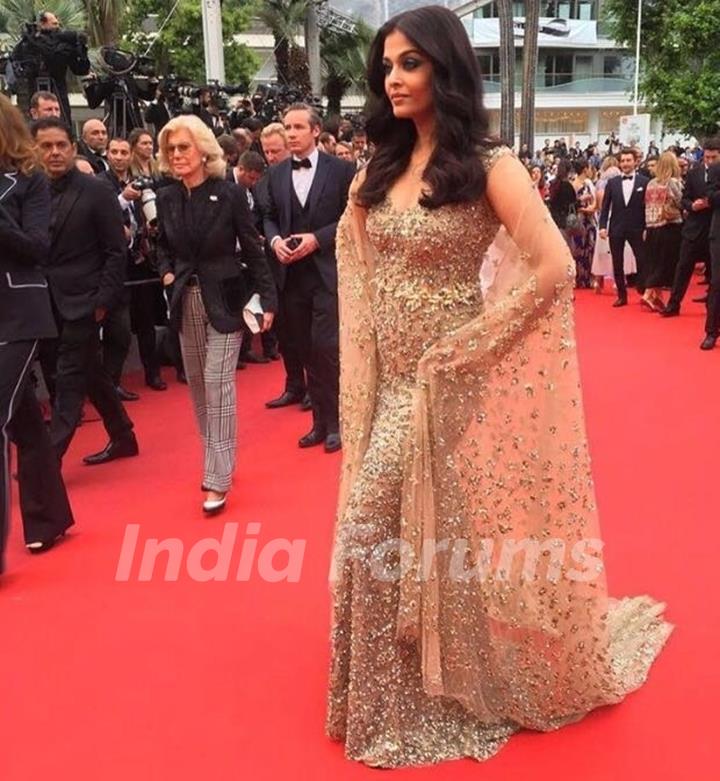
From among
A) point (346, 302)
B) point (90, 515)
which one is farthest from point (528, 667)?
point (90, 515)

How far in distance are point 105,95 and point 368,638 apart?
7920mm

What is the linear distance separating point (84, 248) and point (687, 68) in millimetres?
23132

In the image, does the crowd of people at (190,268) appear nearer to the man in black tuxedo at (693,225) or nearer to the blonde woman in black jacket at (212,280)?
the blonde woman in black jacket at (212,280)

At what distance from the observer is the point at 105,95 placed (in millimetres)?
8742

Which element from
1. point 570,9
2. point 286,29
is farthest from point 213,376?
point 570,9

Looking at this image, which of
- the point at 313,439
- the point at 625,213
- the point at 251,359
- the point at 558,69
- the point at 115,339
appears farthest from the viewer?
the point at 558,69

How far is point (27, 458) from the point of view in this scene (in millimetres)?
3420

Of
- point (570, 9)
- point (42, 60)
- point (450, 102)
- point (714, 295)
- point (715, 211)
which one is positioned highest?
point (570, 9)

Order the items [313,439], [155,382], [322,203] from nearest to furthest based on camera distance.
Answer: [322,203], [313,439], [155,382]

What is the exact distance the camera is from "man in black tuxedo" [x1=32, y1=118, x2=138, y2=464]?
4156 millimetres

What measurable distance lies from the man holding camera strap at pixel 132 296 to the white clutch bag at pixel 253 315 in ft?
5.90

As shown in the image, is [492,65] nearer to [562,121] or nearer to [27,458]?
[562,121]

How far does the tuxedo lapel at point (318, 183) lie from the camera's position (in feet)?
15.1

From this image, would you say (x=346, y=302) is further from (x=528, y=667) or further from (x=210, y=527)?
(x=210, y=527)
